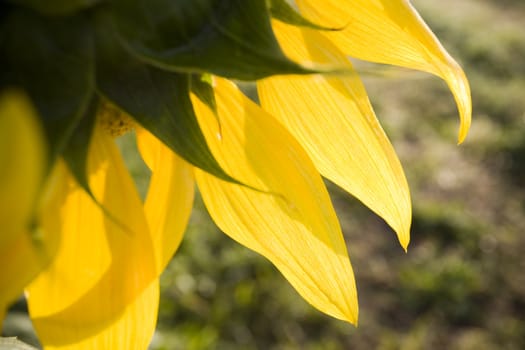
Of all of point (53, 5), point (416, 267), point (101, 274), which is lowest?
point (416, 267)

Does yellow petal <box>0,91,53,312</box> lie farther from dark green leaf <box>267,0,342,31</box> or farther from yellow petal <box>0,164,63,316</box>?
dark green leaf <box>267,0,342,31</box>

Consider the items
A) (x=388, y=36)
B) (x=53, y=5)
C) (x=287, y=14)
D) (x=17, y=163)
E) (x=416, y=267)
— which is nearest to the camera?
(x=17, y=163)

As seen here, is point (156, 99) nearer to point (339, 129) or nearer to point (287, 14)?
point (287, 14)

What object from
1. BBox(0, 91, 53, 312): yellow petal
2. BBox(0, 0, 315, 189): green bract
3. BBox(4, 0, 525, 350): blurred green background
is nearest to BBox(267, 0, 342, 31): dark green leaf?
BBox(0, 0, 315, 189): green bract

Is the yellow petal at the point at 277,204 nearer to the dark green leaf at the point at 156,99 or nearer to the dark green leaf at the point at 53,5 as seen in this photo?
the dark green leaf at the point at 156,99

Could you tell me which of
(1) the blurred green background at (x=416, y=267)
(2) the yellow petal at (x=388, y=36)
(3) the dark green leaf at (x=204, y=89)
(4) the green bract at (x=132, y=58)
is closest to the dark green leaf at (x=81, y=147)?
(4) the green bract at (x=132, y=58)

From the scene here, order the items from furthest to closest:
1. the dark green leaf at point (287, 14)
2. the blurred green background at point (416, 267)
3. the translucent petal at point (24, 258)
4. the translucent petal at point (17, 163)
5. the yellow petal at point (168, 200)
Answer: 1. the blurred green background at point (416, 267)
2. the yellow petal at point (168, 200)
3. the dark green leaf at point (287, 14)
4. the translucent petal at point (24, 258)
5. the translucent petal at point (17, 163)

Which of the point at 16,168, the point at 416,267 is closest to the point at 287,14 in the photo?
the point at 16,168
